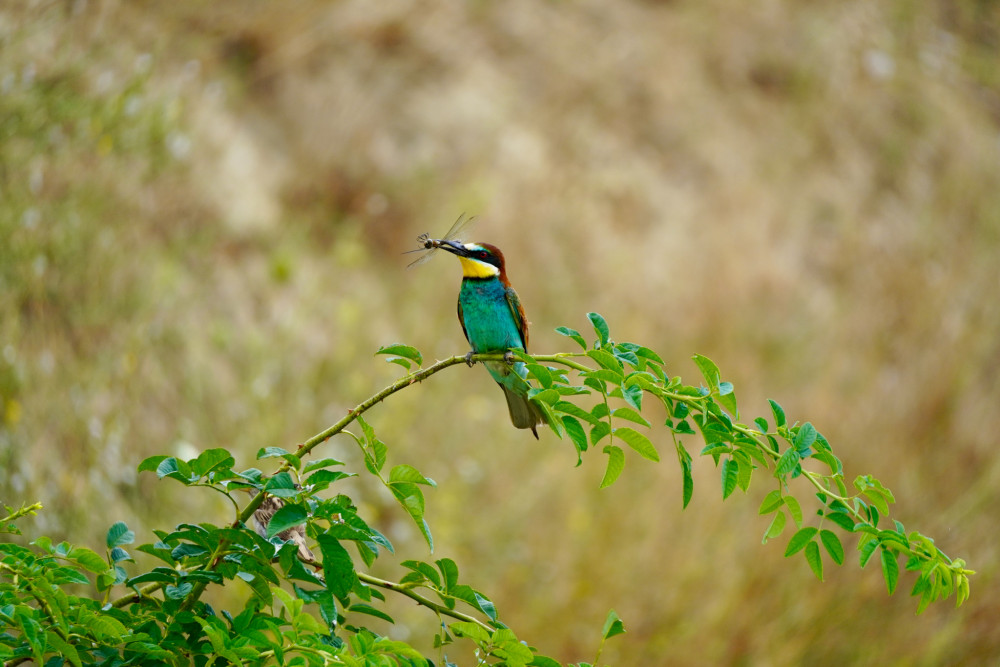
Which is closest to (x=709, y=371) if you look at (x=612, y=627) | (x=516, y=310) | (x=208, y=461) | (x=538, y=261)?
(x=612, y=627)

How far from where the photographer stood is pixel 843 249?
22.2 ft

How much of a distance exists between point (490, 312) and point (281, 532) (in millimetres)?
1139

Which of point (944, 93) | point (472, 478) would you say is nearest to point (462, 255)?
point (472, 478)

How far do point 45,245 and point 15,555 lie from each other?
92.7 inches

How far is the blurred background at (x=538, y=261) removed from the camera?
3238mm

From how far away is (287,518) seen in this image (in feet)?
3.30

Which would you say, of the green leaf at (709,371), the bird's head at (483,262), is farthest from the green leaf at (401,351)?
the bird's head at (483,262)

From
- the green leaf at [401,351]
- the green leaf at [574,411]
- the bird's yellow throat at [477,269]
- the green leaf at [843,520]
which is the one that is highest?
the bird's yellow throat at [477,269]

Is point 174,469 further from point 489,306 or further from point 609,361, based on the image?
point 489,306

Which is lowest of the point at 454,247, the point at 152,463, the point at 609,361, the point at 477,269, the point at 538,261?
the point at 152,463

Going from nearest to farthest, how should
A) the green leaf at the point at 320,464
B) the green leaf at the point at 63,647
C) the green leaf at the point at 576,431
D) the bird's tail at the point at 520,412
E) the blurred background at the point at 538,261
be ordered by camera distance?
the green leaf at the point at 63,647 < the green leaf at the point at 320,464 < the green leaf at the point at 576,431 < the bird's tail at the point at 520,412 < the blurred background at the point at 538,261

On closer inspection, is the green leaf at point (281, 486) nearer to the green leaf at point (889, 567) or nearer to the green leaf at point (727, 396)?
the green leaf at point (727, 396)

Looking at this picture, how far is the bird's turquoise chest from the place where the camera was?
2215mm

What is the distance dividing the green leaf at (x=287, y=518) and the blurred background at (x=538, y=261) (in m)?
1.66
